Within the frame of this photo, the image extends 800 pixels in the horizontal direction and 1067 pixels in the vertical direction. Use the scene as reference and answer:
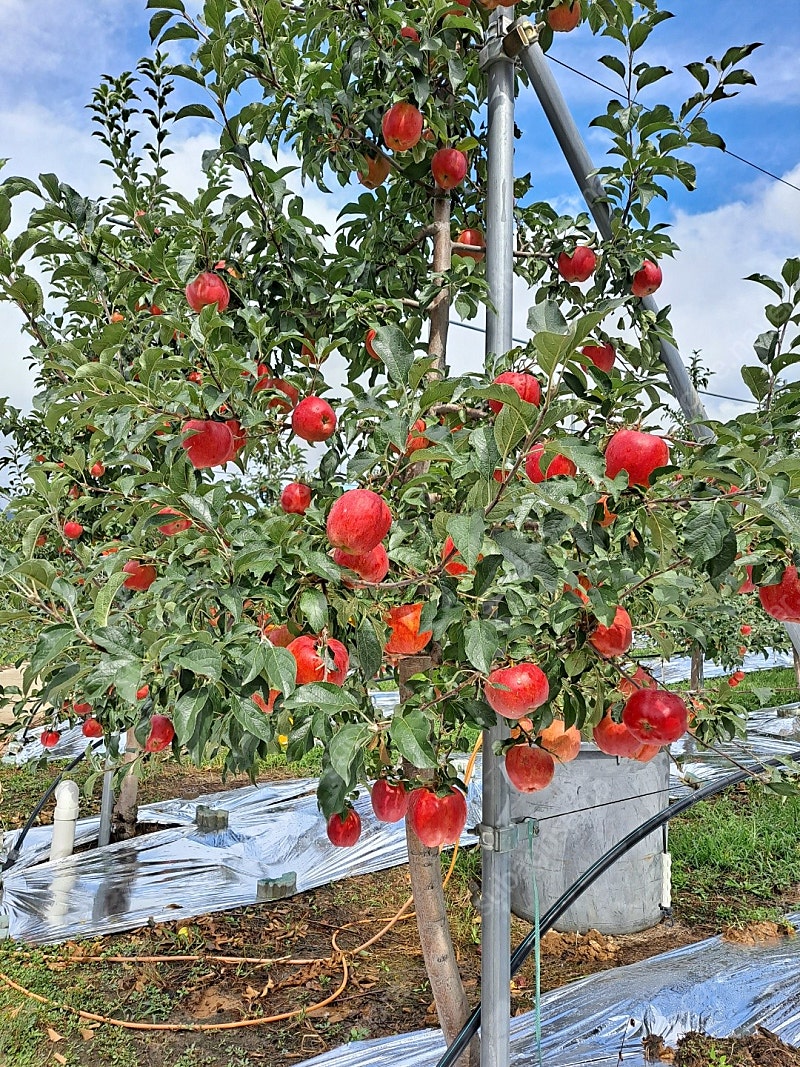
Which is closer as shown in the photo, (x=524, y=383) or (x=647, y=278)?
(x=524, y=383)

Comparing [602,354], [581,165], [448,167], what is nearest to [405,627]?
[602,354]

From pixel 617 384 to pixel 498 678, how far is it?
0.42 metres

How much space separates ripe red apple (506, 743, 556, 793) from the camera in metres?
1.27

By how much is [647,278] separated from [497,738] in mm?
930

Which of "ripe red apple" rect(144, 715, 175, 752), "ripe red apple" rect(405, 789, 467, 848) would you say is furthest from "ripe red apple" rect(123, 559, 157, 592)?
"ripe red apple" rect(405, 789, 467, 848)

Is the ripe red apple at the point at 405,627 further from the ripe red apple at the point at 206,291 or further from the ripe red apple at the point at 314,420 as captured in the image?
the ripe red apple at the point at 206,291

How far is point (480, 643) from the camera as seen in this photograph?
0.86 m

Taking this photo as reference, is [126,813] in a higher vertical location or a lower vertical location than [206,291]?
lower

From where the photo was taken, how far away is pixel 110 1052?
2244 millimetres

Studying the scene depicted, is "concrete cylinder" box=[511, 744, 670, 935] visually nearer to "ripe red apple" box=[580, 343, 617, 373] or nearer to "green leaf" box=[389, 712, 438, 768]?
"ripe red apple" box=[580, 343, 617, 373]

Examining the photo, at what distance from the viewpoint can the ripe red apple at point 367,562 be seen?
0.99m

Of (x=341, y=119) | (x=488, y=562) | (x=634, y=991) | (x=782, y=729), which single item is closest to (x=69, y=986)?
(x=634, y=991)

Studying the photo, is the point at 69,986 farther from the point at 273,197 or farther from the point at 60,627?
the point at 273,197

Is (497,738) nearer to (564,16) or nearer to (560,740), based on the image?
(560,740)
